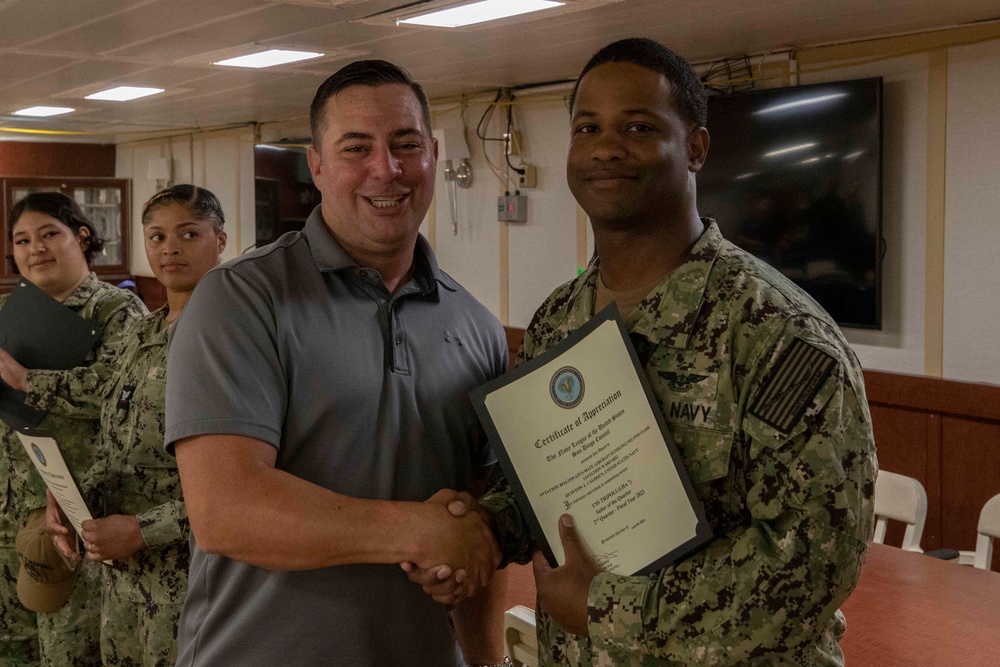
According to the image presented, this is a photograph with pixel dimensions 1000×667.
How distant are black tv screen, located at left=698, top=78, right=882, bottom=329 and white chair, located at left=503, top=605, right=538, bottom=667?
2.71m

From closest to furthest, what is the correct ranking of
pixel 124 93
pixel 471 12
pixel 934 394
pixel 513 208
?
pixel 471 12 < pixel 934 394 < pixel 513 208 < pixel 124 93

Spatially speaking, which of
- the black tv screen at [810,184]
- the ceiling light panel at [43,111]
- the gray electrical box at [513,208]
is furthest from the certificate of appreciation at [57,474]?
the ceiling light panel at [43,111]

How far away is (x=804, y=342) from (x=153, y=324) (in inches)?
75.1

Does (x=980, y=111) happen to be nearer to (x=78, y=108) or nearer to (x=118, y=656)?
(x=118, y=656)

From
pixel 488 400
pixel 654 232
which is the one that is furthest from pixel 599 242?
pixel 488 400

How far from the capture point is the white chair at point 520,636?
2.11m

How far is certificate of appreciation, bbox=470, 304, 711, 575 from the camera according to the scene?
134 centimetres

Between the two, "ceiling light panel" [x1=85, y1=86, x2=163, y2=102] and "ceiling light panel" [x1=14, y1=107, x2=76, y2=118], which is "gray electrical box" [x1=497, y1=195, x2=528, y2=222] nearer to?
"ceiling light panel" [x1=85, y1=86, x2=163, y2=102]

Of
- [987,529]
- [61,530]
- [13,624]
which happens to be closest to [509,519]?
[61,530]

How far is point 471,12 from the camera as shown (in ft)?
12.1

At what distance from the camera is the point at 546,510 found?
4.75ft

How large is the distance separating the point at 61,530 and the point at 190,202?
0.97m

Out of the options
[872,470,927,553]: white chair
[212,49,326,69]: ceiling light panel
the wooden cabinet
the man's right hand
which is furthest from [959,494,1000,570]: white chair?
the wooden cabinet

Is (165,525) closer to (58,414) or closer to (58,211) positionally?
(58,414)
